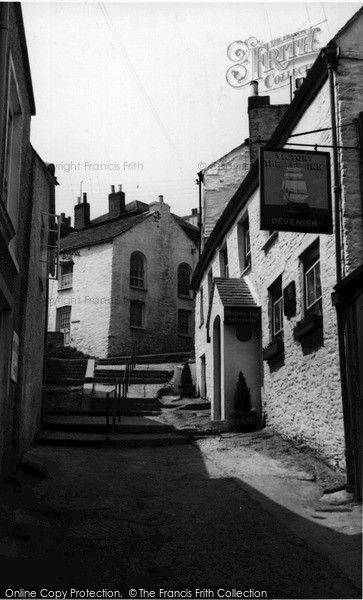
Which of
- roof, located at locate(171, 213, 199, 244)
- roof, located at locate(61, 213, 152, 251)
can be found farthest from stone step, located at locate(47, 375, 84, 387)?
roof, located at locate(171, 213, 199, 244)

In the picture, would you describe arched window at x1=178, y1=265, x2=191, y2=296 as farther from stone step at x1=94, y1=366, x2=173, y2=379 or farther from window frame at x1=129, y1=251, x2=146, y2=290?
stone step at x1=94, y1=366, x2=173, y2=379

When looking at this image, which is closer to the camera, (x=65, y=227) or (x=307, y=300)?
(x=307, y=300)

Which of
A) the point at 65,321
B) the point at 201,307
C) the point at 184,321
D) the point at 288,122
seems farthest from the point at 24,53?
the point at 184,321

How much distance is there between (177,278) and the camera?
36.2m

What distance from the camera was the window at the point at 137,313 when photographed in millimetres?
33781

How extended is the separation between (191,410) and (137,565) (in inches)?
501

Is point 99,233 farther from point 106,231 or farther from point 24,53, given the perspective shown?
point 24,53

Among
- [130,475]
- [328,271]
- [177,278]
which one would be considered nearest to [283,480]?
[130,475]

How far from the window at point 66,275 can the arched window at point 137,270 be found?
11.1ft

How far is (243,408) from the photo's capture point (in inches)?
585

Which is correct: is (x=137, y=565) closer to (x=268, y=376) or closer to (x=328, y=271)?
(x=328, y=271)

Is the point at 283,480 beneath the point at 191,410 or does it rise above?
beneath

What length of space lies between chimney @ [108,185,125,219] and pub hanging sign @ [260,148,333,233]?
93.9 ft

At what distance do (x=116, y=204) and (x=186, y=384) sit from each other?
61.4 ft
